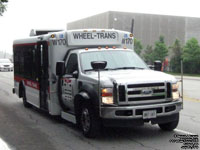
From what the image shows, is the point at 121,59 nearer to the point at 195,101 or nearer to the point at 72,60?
the point at 72,60

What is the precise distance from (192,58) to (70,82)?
47384mm

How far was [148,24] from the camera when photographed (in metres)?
89.2

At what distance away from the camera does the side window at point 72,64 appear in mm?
8763

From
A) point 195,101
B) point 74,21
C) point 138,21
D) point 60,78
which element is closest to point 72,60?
point 60,78

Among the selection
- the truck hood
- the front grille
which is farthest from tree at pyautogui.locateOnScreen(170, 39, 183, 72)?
the front grille

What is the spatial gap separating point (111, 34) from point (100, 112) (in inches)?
124

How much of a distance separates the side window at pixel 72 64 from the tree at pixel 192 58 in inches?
1828

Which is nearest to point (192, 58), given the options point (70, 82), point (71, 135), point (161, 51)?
point (161, 51)

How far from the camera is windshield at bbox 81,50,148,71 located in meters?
8.47

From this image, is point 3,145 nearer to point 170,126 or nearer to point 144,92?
point 144,92

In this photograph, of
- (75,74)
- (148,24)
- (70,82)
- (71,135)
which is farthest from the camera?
(148,24)

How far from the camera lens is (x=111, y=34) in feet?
31.7

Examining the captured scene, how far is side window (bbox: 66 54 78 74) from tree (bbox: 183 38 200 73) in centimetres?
4643

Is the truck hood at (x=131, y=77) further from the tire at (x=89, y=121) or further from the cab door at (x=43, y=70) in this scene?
the cab door at (x=43, y=70)
